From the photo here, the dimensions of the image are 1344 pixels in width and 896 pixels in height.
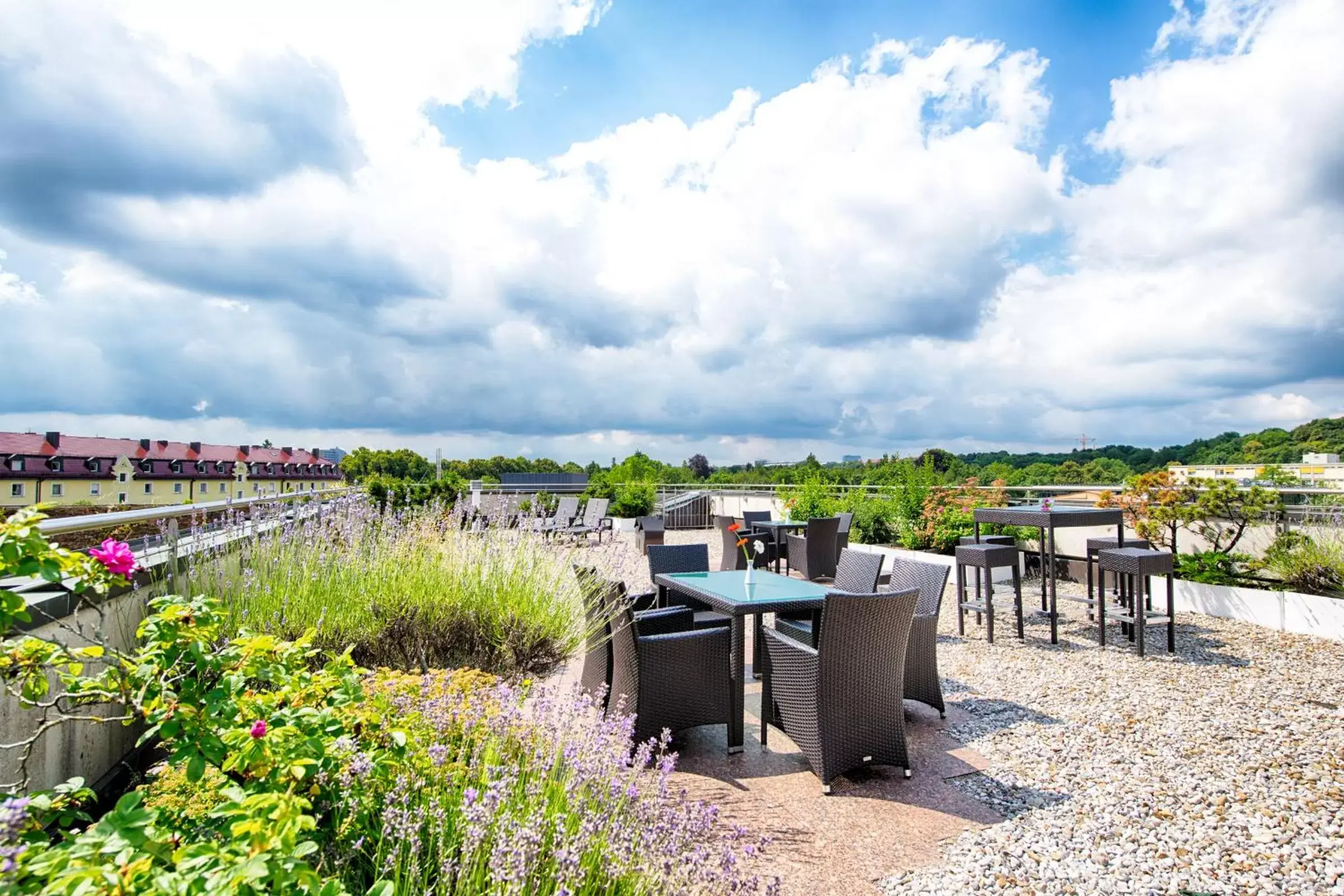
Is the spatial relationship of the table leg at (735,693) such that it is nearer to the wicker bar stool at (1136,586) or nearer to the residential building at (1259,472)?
the wicker bar stool at (1136,586)

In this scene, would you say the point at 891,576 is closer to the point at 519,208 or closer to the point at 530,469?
the point at 519,208

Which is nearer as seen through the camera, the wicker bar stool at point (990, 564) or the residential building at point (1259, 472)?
the wicker bar stool at point (990, 564)

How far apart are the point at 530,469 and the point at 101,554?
57391 mm

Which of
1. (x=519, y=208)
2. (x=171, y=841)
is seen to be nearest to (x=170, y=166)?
(x=519, y=208)

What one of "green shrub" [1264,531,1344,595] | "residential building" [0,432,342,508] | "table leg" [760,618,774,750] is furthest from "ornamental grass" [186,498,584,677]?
"residential building" [0,432,342,508]

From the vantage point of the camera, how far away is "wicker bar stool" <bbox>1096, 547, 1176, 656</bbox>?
4.59 m

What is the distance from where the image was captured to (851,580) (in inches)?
175

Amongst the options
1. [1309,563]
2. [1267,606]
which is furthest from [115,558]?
[1309,563]

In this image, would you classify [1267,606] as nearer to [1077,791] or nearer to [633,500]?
[1077,791]

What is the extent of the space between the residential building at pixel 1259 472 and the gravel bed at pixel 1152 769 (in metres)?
2.03

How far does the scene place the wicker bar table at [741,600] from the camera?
10.2 feet

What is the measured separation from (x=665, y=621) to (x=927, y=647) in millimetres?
1416

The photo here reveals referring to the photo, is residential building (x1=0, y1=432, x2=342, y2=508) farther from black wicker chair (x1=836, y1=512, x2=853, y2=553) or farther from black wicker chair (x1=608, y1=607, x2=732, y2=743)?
black wicker chair (x1=608, y1=607, x2=732, y2=743)

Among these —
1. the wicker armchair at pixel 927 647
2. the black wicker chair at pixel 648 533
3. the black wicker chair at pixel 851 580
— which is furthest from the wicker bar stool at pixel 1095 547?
the black wicker chair at pixel 648 533
